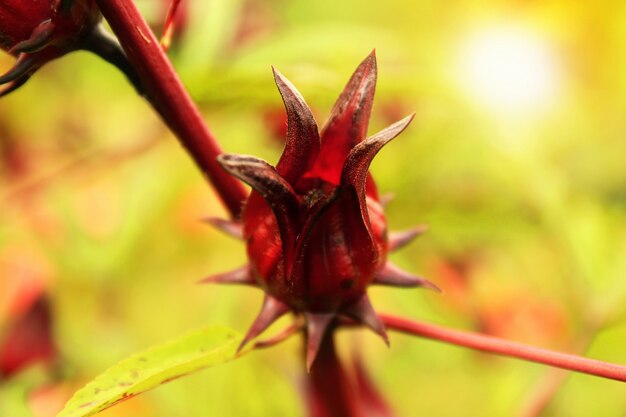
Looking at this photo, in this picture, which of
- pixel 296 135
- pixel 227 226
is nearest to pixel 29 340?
pixel 227 226

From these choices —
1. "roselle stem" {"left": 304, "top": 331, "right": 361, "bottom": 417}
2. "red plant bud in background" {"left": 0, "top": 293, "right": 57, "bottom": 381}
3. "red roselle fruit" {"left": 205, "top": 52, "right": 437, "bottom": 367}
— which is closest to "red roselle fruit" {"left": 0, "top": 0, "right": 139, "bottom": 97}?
"red roselle fruit" {"left": 205, "top": 52, "right": 437, "bottom": 367}

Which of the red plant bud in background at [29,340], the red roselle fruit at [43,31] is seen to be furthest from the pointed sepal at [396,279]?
the red plant bud in background at [29,340]

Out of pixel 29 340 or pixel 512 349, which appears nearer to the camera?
pixel 512 349

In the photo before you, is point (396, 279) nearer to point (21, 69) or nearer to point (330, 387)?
point (330, 387)

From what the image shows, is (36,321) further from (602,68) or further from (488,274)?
(602,68)

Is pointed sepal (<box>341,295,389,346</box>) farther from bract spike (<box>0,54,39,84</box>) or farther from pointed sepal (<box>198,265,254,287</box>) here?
bract spike (<box>0,54,39,84</box>)
